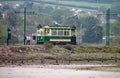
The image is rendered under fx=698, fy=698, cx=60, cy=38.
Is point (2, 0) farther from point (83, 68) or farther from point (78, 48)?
point (83, 68)

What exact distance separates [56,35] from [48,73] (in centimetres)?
2579

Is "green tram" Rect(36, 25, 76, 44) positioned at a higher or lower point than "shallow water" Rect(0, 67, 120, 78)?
higher

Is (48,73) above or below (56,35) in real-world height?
below

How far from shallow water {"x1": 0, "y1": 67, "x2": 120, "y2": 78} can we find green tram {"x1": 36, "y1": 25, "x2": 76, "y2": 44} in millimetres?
20931

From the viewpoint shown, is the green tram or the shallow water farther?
the green tram

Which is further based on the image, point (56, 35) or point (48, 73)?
point (56, 35)

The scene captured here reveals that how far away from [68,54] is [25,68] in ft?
38.8

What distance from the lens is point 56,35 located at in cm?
7088

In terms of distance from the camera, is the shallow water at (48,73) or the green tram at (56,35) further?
the green tram at (56,35)

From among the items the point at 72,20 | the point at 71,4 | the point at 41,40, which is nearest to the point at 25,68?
the point at 41,40

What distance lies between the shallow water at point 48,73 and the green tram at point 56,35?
68.7 feet

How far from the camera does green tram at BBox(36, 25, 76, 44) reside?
7034 centimetres

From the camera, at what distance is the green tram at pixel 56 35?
70344 millimetres

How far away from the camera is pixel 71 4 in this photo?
176 metres
